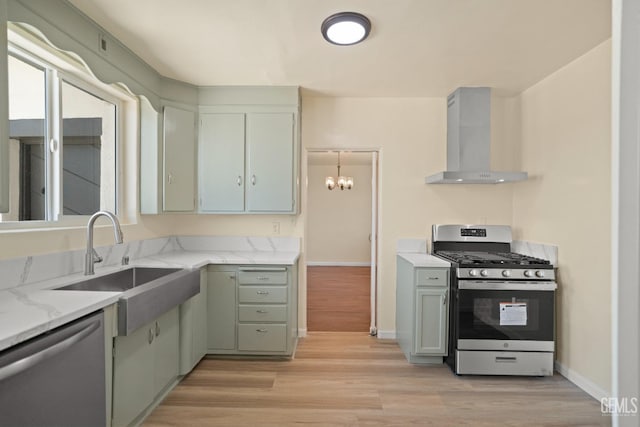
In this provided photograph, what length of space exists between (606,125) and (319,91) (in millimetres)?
2270

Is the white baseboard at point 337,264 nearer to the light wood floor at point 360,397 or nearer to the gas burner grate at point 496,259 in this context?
the gas burner grate at point 496,259

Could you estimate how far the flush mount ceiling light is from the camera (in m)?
1.98

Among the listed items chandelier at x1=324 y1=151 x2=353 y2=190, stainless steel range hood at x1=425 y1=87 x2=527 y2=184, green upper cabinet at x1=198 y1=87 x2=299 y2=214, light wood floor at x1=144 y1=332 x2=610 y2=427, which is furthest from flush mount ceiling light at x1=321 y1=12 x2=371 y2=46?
chandelier at x1=324 y1=151 x2=353 y2=190

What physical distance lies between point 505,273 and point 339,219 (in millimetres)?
5528

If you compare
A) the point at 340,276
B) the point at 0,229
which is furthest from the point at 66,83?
the point at 340,276

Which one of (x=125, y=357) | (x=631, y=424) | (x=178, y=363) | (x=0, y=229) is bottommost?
(x=178, y=363)

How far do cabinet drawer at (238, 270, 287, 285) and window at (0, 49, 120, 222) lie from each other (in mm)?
1241

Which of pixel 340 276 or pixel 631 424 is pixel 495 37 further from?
pixel 340 276

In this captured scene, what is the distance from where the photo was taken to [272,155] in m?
3.20

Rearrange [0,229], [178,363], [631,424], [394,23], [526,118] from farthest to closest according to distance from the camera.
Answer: [526,118], [178,363], [394,23], [0,229], [631,424]

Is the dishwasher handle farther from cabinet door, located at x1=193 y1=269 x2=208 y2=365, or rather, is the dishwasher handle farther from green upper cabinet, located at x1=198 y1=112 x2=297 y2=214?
green upper cabinet, located at x1=198 y1=112 x2=297 y2=214

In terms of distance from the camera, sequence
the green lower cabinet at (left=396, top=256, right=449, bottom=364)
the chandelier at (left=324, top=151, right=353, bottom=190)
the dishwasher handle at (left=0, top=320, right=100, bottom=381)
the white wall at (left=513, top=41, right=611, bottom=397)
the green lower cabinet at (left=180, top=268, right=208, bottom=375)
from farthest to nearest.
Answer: the chandelier at (left=324, top=151, right=353, bottom=190) < the green lower cabinet at (left=396, top=256, right=449, bottom=364) < the green lower cabinet at (left=180, top=268, right=208, bottom=375) < the white wall at (left=513, top=41, right=611, bottom=397) < the dishwasher handle at (left=0, top=320, right=100, bottom=381)

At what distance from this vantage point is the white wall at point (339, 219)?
8078 mm

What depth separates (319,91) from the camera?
3316 mm
